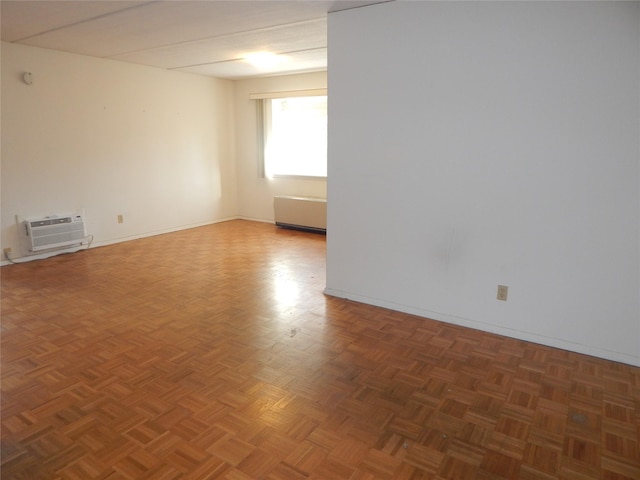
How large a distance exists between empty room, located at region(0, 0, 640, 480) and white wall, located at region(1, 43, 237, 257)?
5 cm

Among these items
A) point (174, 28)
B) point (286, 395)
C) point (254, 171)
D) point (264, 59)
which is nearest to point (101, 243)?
point (254, 171)

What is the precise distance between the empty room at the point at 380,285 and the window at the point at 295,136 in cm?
175

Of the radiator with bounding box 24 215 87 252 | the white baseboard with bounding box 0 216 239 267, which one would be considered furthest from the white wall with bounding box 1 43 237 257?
the radiator with bounding box 24 215 87 252

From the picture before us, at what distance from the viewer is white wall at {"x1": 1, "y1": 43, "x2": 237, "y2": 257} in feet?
14.4

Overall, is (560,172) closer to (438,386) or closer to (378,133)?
(378,133)

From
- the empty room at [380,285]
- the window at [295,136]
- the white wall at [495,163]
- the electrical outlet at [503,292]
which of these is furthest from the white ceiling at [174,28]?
the electrical outlet at [503,292]

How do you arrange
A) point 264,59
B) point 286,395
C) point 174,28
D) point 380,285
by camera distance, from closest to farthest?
1. point 286,395
2. point 380,285
3. point 174,28
4. point 264,59

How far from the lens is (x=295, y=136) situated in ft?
21.4

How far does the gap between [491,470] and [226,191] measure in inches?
241

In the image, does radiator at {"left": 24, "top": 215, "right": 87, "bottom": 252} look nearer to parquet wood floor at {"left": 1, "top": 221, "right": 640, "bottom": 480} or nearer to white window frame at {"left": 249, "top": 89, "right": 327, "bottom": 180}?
parquet wood floor at {"left": 1, "top": 221, "right": 640, "bottom": 480}

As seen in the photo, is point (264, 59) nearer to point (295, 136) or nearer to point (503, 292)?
point (295, 136)

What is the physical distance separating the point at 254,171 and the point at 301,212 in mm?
1337

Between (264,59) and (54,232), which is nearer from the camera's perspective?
(54,232)

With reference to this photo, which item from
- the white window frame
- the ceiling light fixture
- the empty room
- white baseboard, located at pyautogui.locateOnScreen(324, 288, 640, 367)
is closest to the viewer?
the empty room
